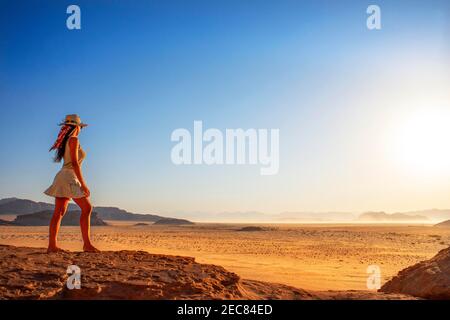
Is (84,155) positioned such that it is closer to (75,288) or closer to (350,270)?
(75,288)

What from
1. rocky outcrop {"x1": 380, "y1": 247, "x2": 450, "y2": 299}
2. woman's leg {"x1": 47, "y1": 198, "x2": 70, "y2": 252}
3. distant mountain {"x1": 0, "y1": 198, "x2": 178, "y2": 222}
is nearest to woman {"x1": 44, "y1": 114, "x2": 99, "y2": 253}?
woman's leg {"x1": 47, "y1": 198, "x2": 70, "y2": 252}

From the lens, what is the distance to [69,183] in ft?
23.9

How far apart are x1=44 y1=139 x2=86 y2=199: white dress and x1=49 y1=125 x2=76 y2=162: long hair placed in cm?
17

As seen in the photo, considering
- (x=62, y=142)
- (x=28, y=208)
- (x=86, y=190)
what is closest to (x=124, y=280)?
(x=86, y=190)

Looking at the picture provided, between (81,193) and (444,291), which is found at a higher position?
(81,193)

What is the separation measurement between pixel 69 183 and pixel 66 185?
57 mm

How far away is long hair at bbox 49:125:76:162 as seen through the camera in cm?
758

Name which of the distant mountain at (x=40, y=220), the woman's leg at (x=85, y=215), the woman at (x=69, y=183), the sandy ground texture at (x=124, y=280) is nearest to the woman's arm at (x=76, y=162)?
the woman at (x=69, y=183)

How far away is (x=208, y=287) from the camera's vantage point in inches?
A: 235

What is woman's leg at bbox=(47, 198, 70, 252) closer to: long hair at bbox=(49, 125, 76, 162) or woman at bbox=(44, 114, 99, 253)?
woman at bbox=(44, 114, 99, 253)

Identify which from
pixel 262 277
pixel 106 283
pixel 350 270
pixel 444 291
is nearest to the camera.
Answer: pixel 106 283

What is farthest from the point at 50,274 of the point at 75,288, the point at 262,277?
the point at 262,277
